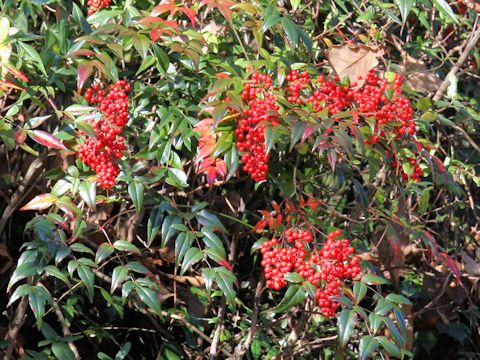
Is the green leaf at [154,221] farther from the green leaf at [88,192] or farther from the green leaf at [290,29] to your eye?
the green leaf at [290,29]

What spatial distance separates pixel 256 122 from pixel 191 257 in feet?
1.29

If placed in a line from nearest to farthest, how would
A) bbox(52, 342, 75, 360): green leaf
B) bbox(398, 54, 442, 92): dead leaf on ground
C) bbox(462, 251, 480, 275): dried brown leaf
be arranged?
bbox(52, 342, 75, 360): green leaf, bbox(398, 54, 442, 92): dead leaf on ground, bbox(462, 251, 480, 275): dried brown leaf

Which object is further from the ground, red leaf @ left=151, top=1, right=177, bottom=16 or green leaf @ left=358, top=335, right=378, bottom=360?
red leaf @ left=151, top=1, right=177, bottom=16

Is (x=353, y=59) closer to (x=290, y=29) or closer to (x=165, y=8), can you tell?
(x=290, y=29)

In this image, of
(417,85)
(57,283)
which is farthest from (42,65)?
(417,85)

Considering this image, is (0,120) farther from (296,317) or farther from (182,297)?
(296,317)

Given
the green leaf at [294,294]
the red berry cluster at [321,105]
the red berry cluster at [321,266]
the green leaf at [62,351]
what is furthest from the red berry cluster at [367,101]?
the green leaf at [62,351]

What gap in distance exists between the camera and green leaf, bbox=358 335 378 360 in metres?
2.13

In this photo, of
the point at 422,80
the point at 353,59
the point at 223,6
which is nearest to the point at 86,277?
the point at 223,6

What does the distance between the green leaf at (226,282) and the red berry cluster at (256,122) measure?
0.89 feet

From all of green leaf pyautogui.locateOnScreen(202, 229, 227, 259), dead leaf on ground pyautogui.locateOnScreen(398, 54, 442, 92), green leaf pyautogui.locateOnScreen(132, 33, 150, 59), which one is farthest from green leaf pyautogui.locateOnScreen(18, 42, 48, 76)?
dead leaf on ground pyautogui.locateOnScreen(398, 54, 442, 92)

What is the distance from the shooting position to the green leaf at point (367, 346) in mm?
2133

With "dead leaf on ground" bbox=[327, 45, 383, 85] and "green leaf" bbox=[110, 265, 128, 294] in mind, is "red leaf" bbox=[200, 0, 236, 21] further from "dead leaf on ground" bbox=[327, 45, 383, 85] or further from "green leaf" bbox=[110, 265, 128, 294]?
"green leaf" bbox=[110, 265, 128, 294]

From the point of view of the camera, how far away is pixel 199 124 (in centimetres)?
223
